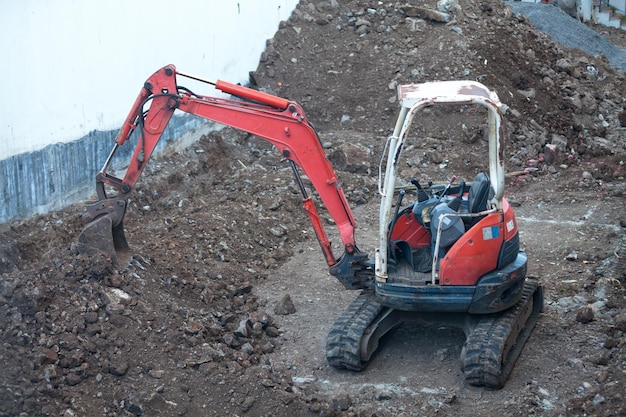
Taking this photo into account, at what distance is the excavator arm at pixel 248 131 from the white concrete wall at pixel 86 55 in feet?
7.16

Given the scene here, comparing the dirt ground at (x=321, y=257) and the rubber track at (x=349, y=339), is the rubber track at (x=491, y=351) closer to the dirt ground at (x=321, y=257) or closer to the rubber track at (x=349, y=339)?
the dirt ground at (x=321, y=257)

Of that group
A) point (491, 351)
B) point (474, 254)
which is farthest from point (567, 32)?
point (491, 351)

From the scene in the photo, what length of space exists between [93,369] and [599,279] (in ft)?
16.6

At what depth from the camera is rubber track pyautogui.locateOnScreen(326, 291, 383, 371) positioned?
6.86m

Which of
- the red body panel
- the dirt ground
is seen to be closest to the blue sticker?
the red body panel

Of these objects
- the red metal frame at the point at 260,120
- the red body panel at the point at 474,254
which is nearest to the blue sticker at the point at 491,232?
the red body panel at the point at 474,254

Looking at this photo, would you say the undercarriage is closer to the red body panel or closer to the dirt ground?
the dirt ground

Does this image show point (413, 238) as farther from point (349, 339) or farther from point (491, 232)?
point (349, 339)

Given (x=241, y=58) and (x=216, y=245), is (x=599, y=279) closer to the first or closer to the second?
(x=216, y=245)

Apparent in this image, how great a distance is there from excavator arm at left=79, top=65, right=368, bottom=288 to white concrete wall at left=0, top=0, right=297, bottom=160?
2.18m

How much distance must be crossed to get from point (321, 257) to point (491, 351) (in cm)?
352

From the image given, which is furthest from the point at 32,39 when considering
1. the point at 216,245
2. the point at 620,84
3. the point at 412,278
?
the point at 620,84

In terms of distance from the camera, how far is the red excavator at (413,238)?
660cm

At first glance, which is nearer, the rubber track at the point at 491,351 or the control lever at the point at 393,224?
the rubber track at the point at 491,351
